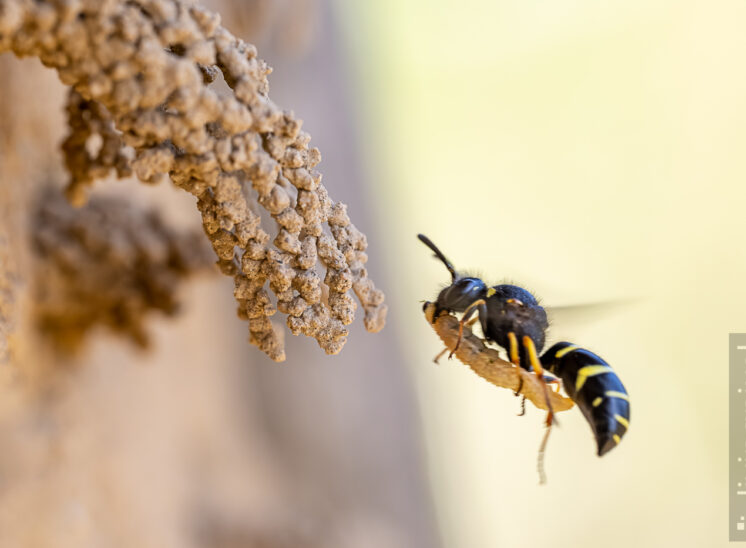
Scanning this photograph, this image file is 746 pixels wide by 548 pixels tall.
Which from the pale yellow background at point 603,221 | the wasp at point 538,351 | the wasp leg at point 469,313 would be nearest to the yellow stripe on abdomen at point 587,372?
the wasp at point 538,351

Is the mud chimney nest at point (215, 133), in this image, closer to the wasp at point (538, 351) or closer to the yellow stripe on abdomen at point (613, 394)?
the wasp at point (538, 351)

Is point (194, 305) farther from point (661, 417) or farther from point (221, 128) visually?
point (661, 417)

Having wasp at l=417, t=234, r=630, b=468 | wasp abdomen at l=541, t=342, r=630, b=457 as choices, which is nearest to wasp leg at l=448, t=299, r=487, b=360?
wasp at l=417, t=234, r=630, b=468

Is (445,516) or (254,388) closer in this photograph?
(254,388)

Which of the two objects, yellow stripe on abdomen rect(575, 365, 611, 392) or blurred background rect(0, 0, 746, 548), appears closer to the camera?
yellow stripe on abdomen rect(575, 365, 611, 392)

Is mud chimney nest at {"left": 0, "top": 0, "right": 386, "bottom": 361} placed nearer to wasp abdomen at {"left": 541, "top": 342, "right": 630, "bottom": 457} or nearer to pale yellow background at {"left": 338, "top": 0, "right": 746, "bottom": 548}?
wasp abdomen at {"left": 541, "top": 342, "right": 630, "bottom": 457}

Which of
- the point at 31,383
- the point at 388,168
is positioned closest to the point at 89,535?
the point at 31,383
